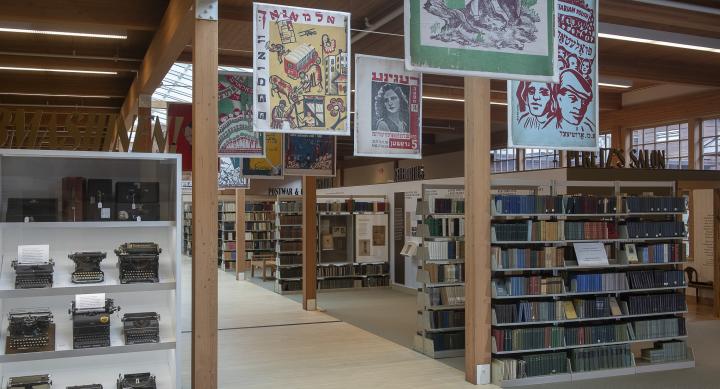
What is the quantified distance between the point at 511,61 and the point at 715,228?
9.35 meters

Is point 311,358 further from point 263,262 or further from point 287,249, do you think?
point 263,262

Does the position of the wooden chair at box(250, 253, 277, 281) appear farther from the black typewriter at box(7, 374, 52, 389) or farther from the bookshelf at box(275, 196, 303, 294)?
the black typewriter at box(7, 374, 52, 389)

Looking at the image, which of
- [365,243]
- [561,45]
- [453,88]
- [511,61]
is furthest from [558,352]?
[365,243]

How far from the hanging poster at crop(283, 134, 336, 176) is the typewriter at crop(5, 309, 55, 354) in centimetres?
612

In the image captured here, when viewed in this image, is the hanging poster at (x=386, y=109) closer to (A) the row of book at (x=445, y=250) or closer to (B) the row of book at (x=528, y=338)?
(A) the row of book at (x=445, y=250)

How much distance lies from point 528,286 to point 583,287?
2.53 feet

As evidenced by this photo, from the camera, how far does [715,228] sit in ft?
38.3

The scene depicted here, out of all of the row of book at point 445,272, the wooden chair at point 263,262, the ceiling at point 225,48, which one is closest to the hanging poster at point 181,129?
the ceiling at point 225,48

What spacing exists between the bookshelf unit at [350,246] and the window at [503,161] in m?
4.47

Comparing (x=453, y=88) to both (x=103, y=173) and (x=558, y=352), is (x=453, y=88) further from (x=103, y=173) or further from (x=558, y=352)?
(x=103, y=173)

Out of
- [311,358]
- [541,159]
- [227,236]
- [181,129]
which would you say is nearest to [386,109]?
[181,129]

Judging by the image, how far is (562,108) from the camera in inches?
261

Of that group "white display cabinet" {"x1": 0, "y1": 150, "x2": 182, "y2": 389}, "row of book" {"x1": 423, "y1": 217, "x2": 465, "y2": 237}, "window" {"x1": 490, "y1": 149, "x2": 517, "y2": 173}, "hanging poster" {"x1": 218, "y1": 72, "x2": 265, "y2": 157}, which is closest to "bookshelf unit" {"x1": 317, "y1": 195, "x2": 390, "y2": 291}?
"window" {"x1": 490, "y1": 149, "x2": 517, "y2": 173}

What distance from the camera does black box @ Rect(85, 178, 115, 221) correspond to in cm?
539
